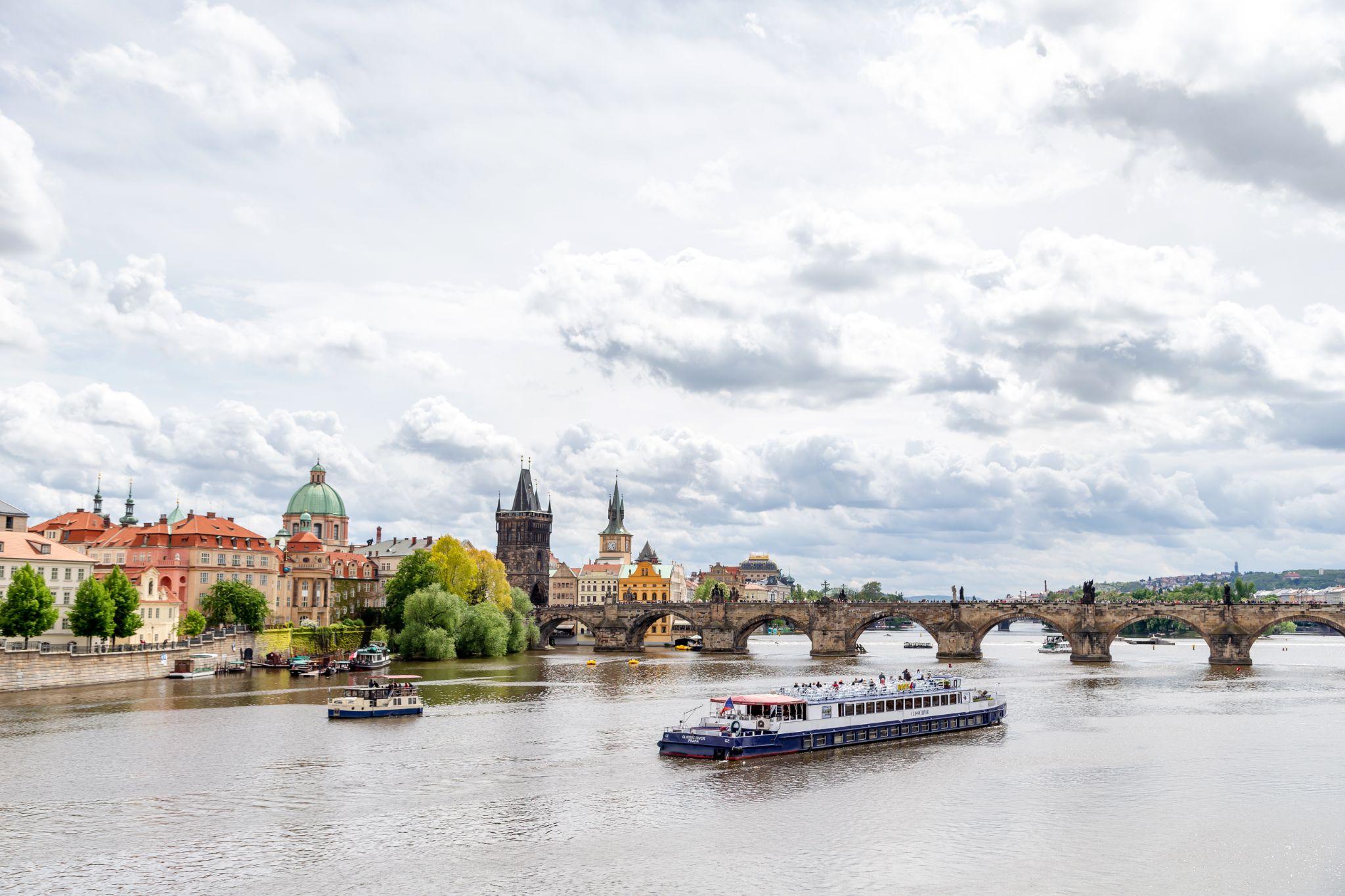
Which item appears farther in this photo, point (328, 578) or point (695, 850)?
point (328, 578)

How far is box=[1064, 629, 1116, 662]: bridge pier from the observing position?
546ft

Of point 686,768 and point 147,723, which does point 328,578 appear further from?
point 686,768

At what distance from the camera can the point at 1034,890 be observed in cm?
4362

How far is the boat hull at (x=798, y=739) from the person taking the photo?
71500mm

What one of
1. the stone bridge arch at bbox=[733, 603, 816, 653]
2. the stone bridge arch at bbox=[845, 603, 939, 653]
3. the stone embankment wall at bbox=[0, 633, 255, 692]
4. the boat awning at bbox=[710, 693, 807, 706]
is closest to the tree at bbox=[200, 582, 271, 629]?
the stone embankment wall at bbox=[0, 633, 255, 692]

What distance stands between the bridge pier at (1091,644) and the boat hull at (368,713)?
106 metres

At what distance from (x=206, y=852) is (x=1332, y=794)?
169 feet

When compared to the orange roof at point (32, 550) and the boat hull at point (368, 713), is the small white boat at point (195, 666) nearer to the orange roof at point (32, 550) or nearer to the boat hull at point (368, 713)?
the orange roof at point (32, 550)

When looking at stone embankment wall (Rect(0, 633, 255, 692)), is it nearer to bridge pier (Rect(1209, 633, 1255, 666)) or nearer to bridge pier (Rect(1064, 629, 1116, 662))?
bridge pier (Rect(1064, 629, 1116, 662))

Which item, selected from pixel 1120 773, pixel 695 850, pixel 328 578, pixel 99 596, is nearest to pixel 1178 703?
pixel 1120 773

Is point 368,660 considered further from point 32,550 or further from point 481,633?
point 32,550

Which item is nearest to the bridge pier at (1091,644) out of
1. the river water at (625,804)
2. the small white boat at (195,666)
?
the river water at (625,804)

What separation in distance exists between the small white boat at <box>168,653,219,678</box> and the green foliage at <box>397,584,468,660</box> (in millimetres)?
28697

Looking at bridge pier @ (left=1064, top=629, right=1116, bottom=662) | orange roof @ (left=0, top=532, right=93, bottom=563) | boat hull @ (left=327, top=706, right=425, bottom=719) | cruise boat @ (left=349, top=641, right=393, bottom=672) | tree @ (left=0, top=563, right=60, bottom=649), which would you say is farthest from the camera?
bridge pier @ (left=1064, top=629, right=1116, bottom=662)
